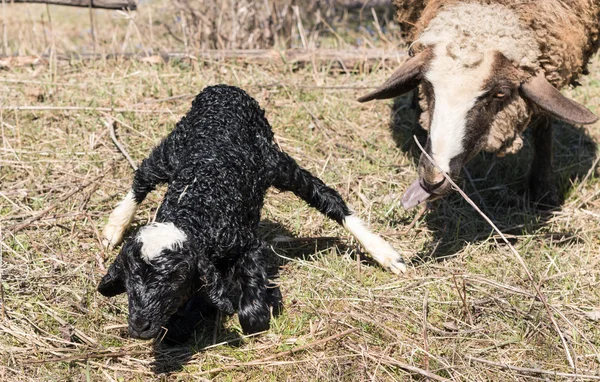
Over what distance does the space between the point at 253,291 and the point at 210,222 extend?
17.7 inches

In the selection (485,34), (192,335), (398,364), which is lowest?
(192,335)

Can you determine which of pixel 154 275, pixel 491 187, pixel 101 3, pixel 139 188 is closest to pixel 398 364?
pixel 154 275

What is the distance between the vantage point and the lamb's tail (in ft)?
14.8

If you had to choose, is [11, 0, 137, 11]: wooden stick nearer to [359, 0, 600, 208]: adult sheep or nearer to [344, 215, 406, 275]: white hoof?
[359, 0, 600, 208]: adult sheep

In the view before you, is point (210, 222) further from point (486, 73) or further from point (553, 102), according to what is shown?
point (553, 102)

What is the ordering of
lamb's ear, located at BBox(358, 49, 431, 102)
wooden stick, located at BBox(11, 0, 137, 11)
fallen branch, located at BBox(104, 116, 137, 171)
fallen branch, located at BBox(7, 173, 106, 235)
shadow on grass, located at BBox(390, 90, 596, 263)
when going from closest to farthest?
lamb's ear, located at BBox(358, 49, 431, 102) → fallen branch, located at BBox(7, 173, 106, 235) → shadow on grass, located at BBox(390, 90, 596, 263) → fallen branch, located at BBox(104, 116, 137, 171) → wooden stick, located at BBox(11, 0, 137, 11)

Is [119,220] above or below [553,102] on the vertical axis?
below

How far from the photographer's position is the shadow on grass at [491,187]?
5121 millimetres

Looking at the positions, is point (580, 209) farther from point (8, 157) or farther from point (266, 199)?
point (8, 157)

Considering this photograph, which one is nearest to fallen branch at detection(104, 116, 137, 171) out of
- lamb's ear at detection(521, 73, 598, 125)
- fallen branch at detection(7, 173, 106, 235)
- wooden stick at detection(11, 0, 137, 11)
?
fallen branch at detection(7, 173, 106, 235)

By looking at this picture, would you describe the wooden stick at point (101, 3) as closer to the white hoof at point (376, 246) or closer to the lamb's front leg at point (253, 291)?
the white hoof at point (376, 246)

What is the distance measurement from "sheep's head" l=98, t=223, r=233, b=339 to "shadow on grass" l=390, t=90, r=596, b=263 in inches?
73.4

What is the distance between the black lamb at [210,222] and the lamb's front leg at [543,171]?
1691 mm

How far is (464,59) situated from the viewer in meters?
4.28
